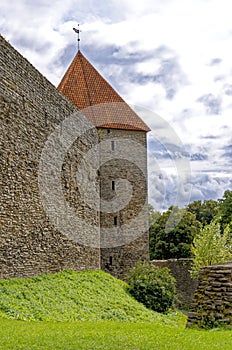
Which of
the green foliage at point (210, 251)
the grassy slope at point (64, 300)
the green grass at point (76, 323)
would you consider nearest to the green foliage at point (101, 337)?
the green grass at point (76, 323)

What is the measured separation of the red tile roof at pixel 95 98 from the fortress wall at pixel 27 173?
5.90m

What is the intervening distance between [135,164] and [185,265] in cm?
680

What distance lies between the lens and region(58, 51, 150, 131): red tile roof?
22484 mm

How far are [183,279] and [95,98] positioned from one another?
10459mm

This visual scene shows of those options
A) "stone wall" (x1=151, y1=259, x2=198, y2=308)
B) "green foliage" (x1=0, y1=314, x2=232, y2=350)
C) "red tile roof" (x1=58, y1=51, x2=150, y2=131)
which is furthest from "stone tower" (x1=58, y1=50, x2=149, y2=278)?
"green foliage" (x1=0, y1=314, x2=232, y2=350)

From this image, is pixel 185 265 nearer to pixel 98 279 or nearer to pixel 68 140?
pixel 98 279

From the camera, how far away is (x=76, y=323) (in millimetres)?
9352

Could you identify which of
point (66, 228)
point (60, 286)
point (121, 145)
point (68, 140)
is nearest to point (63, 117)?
point (68, 140)

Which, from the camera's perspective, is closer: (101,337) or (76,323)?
(101,337)

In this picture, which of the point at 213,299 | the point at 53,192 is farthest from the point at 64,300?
the point at 213,299

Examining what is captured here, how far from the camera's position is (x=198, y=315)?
9.20 m

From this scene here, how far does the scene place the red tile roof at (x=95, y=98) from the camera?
885 inches

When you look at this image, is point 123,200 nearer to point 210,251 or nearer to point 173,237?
point 210,251

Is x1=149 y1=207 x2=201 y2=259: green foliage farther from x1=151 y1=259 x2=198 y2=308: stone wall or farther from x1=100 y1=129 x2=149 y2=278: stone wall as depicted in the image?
x1=100 y1=129 x2=149 y2=278: stone wall
